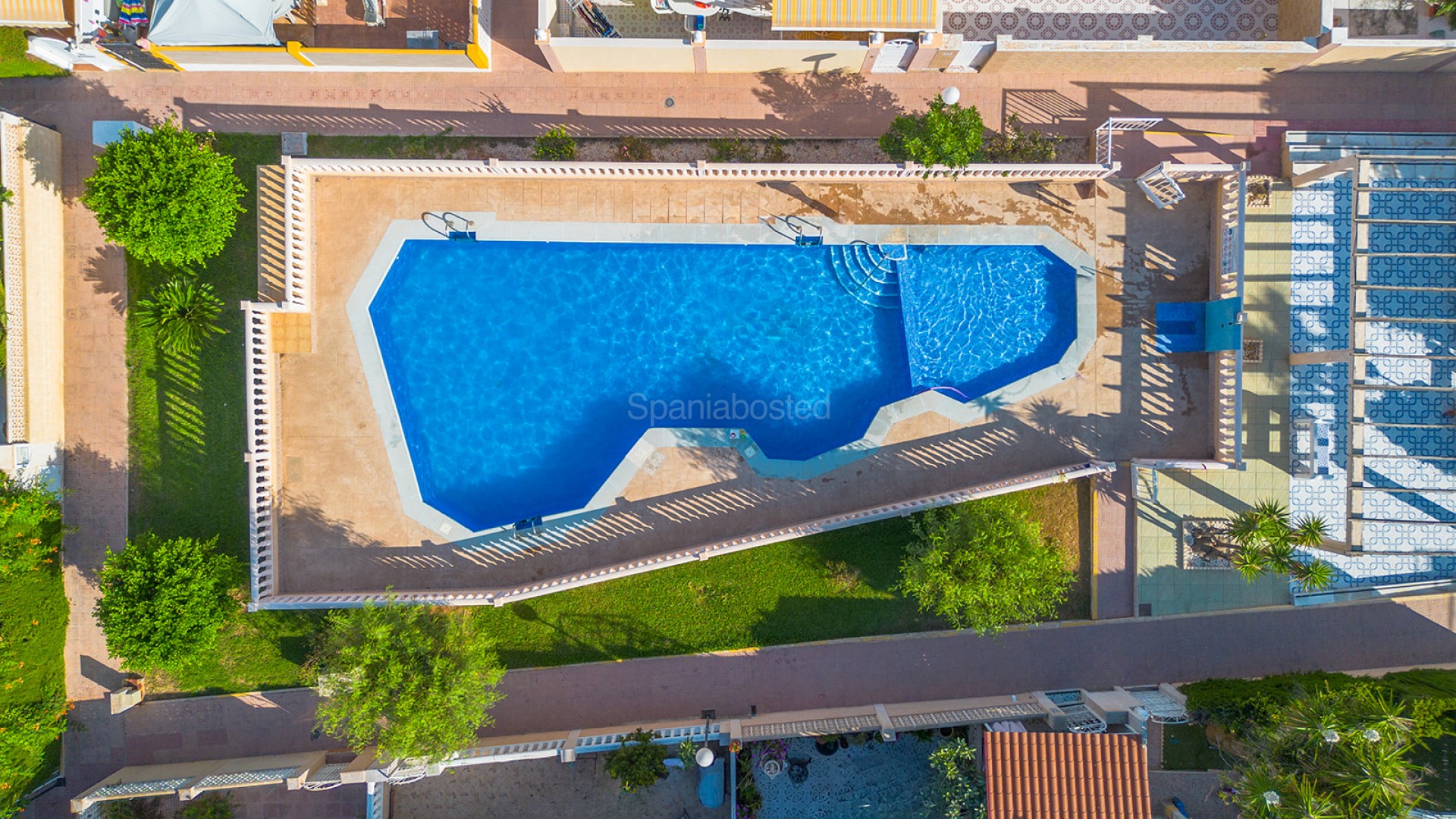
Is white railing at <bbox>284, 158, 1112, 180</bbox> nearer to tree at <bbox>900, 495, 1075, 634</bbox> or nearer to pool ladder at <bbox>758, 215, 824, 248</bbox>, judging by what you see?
pool ladder at <bbox>758, 215, 824, 248</bbox>

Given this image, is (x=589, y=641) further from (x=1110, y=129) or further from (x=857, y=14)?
(x=1110, y=129)

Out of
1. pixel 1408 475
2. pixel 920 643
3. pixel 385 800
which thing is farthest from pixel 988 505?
pixel 385 800

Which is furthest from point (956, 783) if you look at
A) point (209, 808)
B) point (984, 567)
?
point (209, 808)

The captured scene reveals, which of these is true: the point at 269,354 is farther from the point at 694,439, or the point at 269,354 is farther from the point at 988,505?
the point at 988,505

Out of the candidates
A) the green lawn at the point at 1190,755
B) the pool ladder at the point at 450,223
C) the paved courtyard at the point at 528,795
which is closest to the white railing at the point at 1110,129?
the green lawn at the point at 1190,755

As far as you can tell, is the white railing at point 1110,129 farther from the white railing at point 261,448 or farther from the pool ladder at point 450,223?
the white railing at point 261,448
